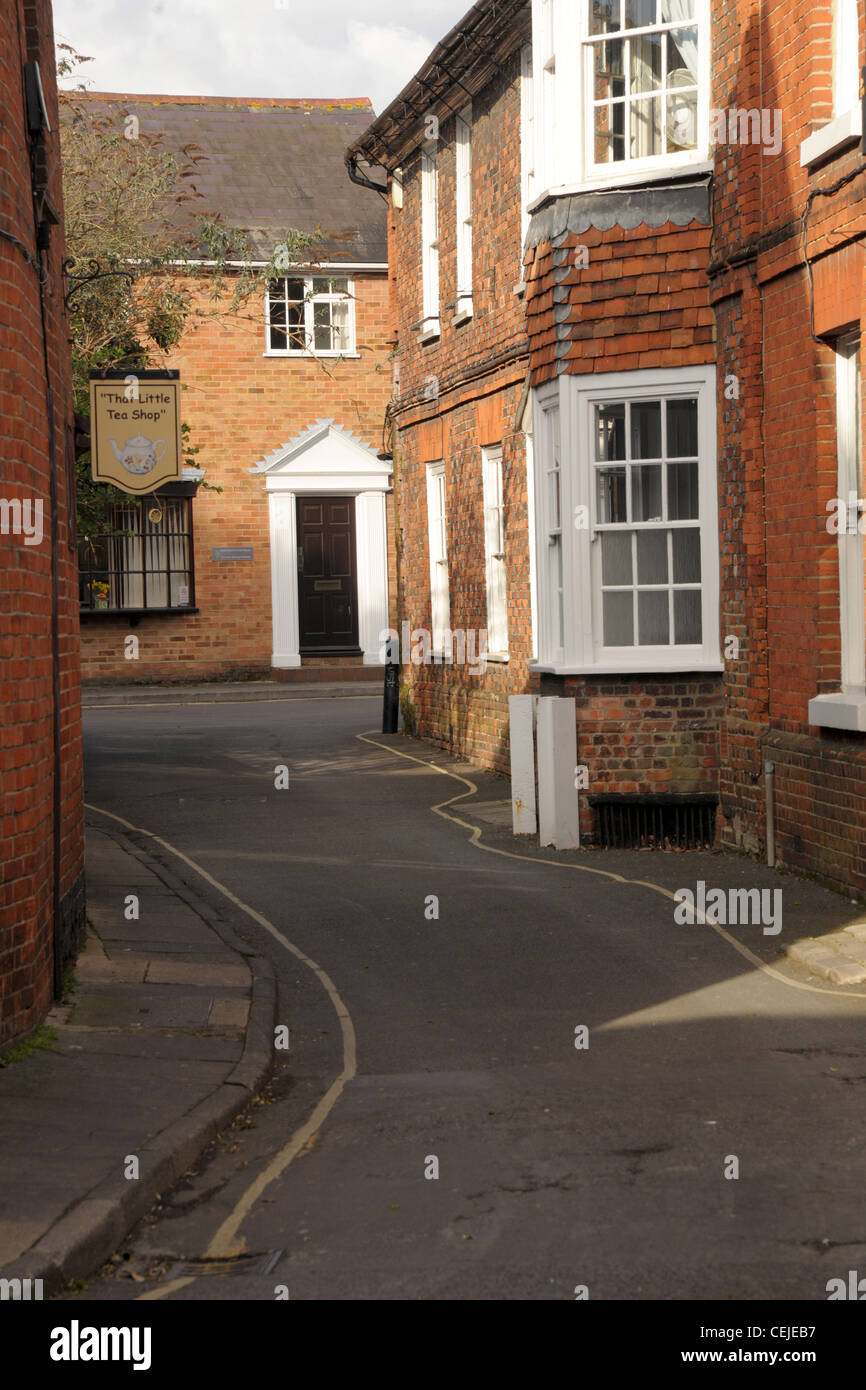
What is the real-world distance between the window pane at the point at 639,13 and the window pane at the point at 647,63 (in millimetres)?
118

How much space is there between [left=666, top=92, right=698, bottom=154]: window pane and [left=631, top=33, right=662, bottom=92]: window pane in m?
0.24

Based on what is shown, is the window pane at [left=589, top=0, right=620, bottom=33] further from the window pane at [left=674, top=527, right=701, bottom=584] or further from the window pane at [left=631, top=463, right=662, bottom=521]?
the window pane at [left=674, top=527, right=701, bottom=584]

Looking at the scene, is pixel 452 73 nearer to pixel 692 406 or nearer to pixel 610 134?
pixel 610 134

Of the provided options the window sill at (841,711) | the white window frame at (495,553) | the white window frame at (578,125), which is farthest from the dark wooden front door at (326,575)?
the window sill at (841,711)

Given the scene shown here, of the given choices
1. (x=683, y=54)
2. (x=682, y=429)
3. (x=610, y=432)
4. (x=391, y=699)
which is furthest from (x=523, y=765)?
(x=391, y=699)

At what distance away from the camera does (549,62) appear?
1391 centimetres

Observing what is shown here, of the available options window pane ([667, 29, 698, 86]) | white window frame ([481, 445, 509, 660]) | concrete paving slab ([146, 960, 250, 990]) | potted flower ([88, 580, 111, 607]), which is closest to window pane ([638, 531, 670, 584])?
window pane ([667, 29, 698, 86])

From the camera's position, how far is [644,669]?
515 inches

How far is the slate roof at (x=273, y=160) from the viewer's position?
30.8m

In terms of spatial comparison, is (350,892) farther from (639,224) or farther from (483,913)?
(639,224)

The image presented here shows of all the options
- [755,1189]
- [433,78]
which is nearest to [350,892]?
[755,1189]

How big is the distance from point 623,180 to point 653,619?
350 cm

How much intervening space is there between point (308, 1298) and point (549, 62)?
11721 mm

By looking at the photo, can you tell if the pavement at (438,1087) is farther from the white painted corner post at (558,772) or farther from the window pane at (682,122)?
the window pane at (682,122)
